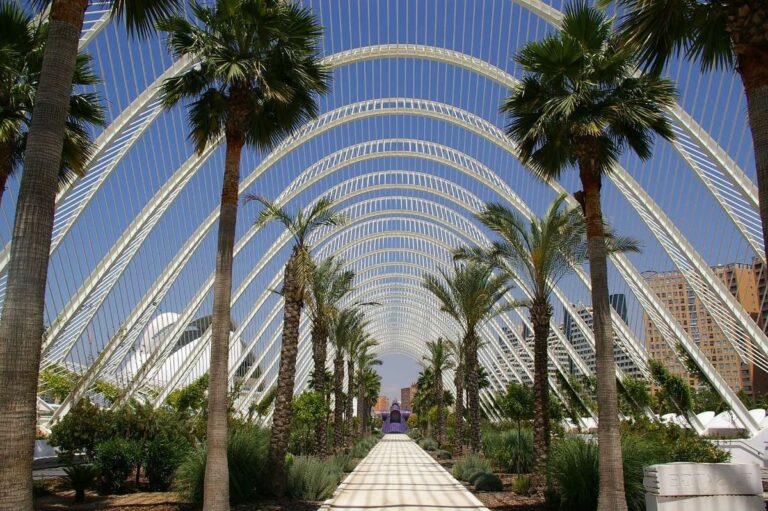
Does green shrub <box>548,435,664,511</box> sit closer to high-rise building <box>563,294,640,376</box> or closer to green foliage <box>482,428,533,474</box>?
green foliage <box>482,428,533,474</box>

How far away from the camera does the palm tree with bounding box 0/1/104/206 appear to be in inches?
428

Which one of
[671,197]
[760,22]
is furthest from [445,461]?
[760,22]

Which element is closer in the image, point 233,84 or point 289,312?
point 233,84

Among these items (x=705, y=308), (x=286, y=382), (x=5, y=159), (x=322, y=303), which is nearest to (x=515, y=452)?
(x=705, y=308)

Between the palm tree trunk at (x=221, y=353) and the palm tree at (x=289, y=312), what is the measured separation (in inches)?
139

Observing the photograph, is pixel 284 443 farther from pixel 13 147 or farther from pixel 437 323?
pixel 437 323

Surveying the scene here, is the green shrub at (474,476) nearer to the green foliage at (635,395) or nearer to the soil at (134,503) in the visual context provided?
the soil at (134,503)

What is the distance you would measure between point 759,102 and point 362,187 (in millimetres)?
33769

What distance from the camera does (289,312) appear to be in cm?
1636

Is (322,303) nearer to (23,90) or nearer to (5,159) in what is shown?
(5,159)

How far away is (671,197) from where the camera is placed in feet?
74.1

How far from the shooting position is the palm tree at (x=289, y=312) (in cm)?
1325

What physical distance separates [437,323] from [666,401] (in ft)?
127

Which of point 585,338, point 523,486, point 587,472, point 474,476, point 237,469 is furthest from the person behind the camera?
point 585,338
